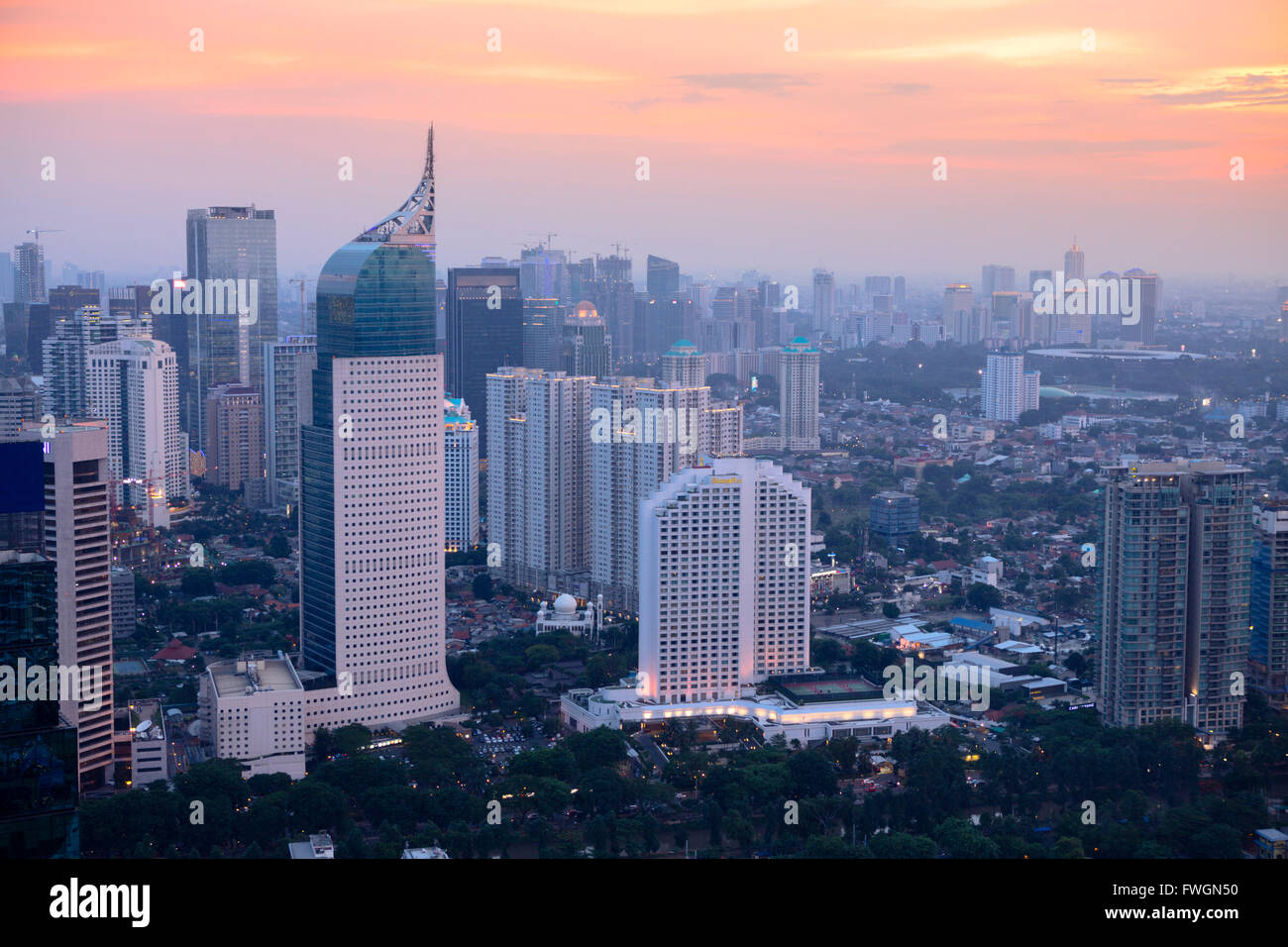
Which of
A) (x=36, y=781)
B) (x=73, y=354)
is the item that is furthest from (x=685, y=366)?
(x=36, y=781)

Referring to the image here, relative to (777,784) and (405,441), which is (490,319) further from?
(777,784)

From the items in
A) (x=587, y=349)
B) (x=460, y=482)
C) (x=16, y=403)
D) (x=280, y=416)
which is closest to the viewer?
(x=16, y=403)

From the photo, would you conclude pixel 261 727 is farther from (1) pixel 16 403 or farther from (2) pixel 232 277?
(2) pixel 232 277

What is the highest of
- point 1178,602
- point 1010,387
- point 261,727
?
point 1010,387

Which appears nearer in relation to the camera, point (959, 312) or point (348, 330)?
point (348, 330)

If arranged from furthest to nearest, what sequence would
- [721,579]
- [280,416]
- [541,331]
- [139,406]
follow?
[541,331]
[280,416]
[139,406]
[721,579]

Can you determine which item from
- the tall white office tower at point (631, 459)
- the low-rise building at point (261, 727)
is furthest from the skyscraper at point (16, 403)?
the tall white office tower at point (631, 459)

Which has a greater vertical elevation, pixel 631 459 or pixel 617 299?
pixel 617 299
